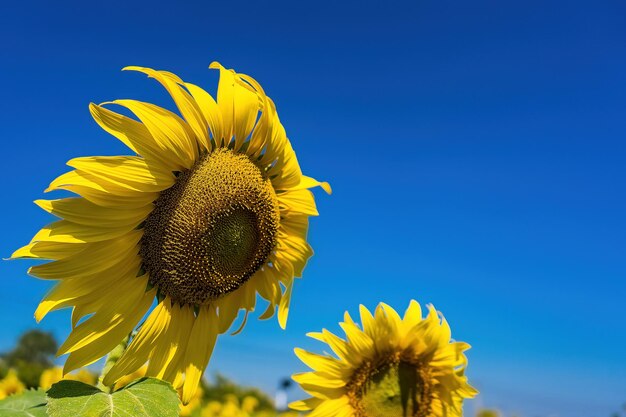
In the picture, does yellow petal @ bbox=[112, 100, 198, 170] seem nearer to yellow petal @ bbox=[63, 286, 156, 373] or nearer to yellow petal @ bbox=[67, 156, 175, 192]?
yellow petal @ bbox=[67, 156, 175, 192]

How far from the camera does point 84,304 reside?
9.29 feet

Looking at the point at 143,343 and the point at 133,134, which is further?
the point at 143,343

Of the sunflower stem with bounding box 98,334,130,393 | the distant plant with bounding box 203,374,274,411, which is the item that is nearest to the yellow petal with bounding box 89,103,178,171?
the sunflower stem with bounding box 98,334,130,393

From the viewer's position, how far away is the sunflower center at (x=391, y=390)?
3693mm

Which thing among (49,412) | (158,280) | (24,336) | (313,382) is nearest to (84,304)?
(158,280)

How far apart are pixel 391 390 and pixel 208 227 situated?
1669 millimetres

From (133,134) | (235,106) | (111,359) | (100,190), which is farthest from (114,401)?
(235,106)

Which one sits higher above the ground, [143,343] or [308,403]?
[308,403]

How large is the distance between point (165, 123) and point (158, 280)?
0.85 metres

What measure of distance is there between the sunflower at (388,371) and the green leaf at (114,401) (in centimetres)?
129

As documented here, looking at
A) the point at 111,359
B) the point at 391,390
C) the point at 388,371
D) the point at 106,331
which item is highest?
the point at 388,371

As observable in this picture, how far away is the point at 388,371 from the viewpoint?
3.82m

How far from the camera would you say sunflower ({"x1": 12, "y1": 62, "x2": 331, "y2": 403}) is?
2668 millimetres

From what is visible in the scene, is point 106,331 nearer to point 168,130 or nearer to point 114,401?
point 114,401
